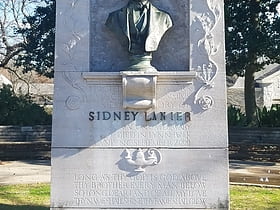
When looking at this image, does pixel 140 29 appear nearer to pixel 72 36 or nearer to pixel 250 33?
pixel 72 36

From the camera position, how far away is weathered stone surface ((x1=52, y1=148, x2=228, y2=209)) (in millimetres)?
6648

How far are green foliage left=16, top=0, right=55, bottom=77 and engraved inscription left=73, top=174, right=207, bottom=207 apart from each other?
38.9 feet

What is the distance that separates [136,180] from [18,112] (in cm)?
1466

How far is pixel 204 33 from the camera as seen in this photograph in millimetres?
6871

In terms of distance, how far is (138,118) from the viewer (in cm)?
673

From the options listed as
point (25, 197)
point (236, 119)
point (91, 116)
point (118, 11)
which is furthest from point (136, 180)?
point (236, 119)

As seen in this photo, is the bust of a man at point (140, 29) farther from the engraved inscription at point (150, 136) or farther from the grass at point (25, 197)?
the grass at point (25, 197)

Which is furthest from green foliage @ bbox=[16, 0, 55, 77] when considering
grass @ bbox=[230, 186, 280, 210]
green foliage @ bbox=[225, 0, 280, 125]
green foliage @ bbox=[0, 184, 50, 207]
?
grass @ bbox=[230, 186, 280, 210]

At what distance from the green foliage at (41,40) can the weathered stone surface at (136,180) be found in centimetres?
1177

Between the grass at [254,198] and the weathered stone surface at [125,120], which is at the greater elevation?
the weathered stone surface at [125,120]

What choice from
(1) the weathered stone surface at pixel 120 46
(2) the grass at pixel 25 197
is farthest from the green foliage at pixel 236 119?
(1) the weathered stone surface at pixel 120 46

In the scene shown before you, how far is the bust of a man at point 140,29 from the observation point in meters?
6.70

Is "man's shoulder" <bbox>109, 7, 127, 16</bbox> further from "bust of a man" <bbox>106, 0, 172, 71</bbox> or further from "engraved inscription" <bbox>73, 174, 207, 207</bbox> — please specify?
"engraved inscription" <bbox>73, 174, 207, 207</bbox>

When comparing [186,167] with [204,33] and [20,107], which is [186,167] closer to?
[204,33]
